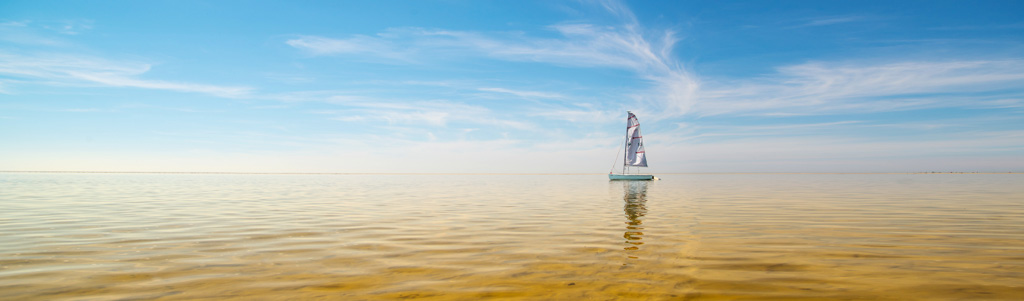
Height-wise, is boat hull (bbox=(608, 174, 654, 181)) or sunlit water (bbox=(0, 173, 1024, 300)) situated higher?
boat hull (bbox=(608, 174, 654, 181))

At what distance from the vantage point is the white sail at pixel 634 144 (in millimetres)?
79625

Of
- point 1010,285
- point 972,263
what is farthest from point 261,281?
point 972,263

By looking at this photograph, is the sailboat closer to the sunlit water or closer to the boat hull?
the boat hull

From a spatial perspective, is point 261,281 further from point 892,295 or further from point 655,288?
point 892,295

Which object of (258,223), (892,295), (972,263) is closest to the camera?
(892,295)

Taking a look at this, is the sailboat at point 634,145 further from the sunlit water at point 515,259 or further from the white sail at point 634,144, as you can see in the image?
the sunlit water at point 515,259

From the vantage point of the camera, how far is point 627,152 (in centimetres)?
8169

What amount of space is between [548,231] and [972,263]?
8850 millimetres

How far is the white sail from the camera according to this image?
79.6 metres

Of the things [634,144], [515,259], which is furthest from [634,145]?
[515,259]

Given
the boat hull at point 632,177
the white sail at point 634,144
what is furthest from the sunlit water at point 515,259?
the white sail at point 634,144

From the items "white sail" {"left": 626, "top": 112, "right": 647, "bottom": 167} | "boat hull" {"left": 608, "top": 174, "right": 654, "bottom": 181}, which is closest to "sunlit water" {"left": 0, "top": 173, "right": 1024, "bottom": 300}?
"boat hull" {"left": 608, "top": 174, "right": 654, "bottom": 181}

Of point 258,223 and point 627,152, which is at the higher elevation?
point 627,152

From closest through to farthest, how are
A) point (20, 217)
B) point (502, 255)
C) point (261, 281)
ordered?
point (261, 281) → point (502, 255) → point (20, 217)
